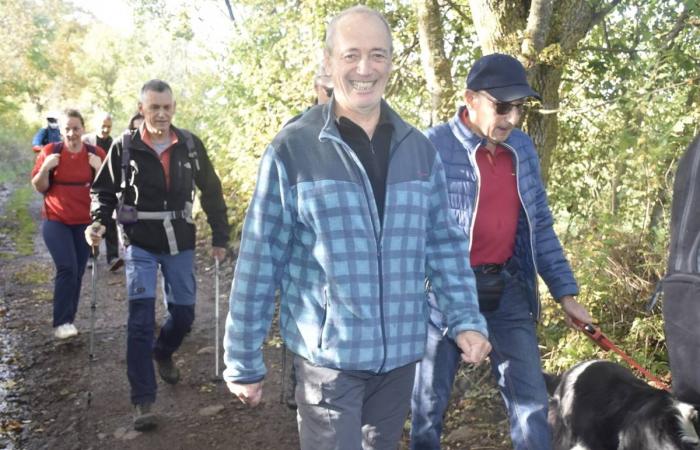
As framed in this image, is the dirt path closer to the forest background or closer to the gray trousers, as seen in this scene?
the forest background

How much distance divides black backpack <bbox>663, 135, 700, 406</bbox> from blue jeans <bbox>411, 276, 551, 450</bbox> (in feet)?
5.81

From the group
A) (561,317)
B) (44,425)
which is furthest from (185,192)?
(561,317)

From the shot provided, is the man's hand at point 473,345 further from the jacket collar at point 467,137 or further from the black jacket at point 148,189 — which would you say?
the black jacket at point 148,189

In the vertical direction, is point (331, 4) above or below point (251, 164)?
above

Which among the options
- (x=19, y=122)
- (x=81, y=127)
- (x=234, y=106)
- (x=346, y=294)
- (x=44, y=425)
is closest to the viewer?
(x=346, y=294)

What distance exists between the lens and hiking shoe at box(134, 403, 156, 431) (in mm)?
4828

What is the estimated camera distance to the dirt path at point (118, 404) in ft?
15.6

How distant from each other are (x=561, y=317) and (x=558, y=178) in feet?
4.66

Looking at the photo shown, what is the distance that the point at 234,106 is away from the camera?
1020cm

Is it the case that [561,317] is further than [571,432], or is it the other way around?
[561,317]

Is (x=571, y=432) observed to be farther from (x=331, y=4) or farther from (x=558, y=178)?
(x=331, y=4)

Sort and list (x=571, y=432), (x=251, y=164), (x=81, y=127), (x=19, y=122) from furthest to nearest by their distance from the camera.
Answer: (x=19, y=122) < (x=251, y=164) < (x=81, y=127) < (x=571, y=432)

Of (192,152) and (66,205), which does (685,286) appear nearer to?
(192,152)

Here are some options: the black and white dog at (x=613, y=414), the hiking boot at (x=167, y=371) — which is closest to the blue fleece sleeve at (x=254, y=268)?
the black and white dog at (x=613, y=414)
